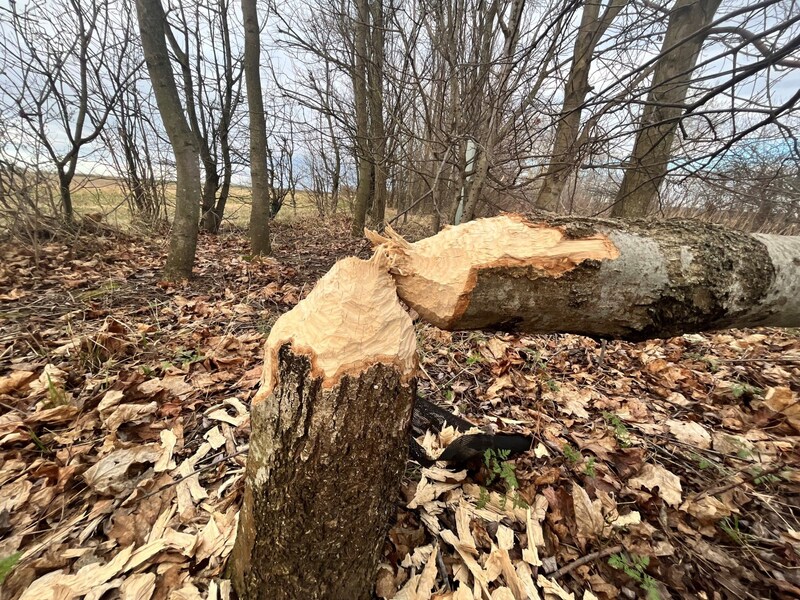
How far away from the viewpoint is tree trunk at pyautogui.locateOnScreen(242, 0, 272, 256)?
17.0 feet

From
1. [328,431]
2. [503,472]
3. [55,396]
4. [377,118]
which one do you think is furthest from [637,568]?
[377,118]

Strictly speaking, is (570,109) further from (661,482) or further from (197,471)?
(197,471)

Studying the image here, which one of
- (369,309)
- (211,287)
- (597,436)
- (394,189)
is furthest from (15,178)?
(394,189)

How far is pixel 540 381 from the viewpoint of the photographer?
2.49 m

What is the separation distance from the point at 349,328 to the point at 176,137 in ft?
14.2

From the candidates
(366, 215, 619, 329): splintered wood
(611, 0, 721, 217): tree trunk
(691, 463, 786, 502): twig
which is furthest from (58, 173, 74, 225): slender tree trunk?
(611, 0, 721, 217): tree trunk

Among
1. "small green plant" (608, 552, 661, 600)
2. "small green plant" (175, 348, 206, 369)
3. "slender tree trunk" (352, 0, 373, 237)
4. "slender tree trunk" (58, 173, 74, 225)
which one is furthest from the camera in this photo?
"slender tree trunk" (58, 173, 74, 225)

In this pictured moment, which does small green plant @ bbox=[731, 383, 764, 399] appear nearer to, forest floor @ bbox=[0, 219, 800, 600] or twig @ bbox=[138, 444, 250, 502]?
forest floor @ bbox=[0, 219, 800, 600]

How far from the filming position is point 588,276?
0.97 metres

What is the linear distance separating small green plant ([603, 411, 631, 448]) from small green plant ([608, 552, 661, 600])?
63 centimetres

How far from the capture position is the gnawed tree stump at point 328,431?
944 mm

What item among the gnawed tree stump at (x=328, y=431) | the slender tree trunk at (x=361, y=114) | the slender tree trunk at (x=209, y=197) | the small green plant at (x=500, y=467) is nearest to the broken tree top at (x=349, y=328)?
the gnawed tree stump at (x=328, y=431)

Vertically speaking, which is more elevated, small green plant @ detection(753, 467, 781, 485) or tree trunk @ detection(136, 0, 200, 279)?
tree trunk @ detection(136, 0, 200, 279)

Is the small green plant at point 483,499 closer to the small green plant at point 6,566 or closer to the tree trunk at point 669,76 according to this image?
the small green plant at point 6,566
